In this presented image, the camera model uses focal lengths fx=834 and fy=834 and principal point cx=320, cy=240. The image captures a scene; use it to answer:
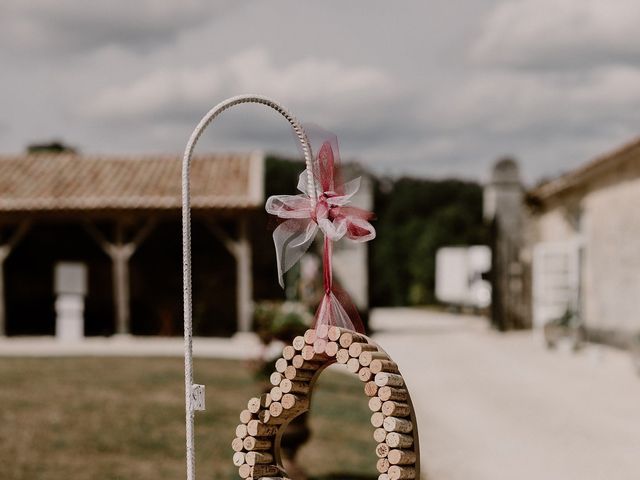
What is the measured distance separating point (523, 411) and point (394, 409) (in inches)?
284

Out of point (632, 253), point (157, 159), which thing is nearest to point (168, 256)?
point (157, 159)

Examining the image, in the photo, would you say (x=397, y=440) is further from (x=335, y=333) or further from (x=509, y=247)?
(x=509, y=247)

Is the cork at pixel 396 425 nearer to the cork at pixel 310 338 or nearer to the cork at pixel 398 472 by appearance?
the cork at pixel 398 472

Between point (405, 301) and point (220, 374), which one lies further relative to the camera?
point (405, 301)

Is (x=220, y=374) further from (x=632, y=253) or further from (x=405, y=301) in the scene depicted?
(x=405, y=301)

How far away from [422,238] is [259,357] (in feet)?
110

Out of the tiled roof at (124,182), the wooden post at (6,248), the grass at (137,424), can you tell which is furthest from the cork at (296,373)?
the wooden post at (6,248)

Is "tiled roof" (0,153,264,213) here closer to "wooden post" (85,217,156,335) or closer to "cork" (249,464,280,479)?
A: "wooden post" (85,217,156,335)

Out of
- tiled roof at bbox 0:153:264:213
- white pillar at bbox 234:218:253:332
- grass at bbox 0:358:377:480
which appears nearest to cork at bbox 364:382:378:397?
grass at bbox 0:358:377:480

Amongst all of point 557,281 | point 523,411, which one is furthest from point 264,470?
point 557,281

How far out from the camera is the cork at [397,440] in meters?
2.32

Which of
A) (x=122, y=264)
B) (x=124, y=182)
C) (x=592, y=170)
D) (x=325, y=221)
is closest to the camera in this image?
(x=325, y=221)

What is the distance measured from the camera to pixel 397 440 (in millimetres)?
2314

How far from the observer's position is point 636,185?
13422mm
